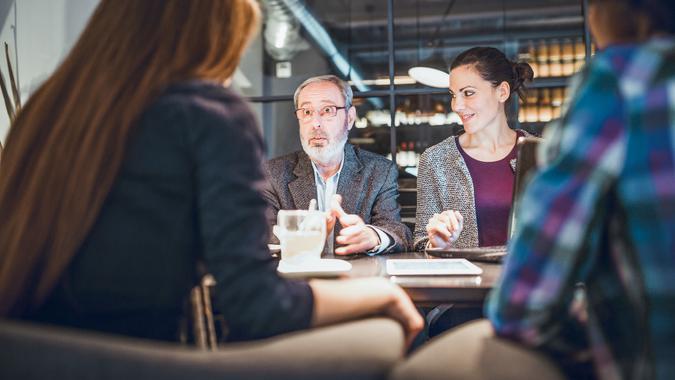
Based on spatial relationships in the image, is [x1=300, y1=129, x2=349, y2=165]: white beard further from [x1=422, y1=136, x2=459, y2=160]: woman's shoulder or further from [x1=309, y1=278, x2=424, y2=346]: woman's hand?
[x1=309, y1=278, x2=424, y2=346]: woman's hand

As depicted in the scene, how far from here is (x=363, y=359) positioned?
741 millimetres

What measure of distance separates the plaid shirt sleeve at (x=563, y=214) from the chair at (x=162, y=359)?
0.67 feet

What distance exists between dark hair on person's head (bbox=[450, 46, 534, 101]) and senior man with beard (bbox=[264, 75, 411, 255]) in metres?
0.57

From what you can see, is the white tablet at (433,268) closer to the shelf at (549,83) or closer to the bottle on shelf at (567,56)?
the shelf at (549,83)

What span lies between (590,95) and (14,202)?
85 centimetres

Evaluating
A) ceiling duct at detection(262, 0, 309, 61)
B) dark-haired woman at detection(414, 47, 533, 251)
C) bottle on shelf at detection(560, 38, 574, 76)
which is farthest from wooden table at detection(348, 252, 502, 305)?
bottle on shelf at detection(560, 38, 574, 76)

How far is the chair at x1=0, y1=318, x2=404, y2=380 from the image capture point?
0.66m

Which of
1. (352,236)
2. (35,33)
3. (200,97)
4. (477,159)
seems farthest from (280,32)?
(200,97)

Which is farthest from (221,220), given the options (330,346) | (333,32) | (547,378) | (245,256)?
(333,32)

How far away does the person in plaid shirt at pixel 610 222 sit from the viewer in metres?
0.71

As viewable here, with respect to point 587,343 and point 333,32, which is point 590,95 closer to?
point 587,343

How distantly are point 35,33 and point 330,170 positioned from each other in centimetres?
175

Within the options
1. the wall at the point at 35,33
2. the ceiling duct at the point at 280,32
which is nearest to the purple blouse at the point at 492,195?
the wall at the point at 35,33

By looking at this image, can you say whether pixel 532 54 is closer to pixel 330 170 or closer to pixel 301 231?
pixel 330 170
